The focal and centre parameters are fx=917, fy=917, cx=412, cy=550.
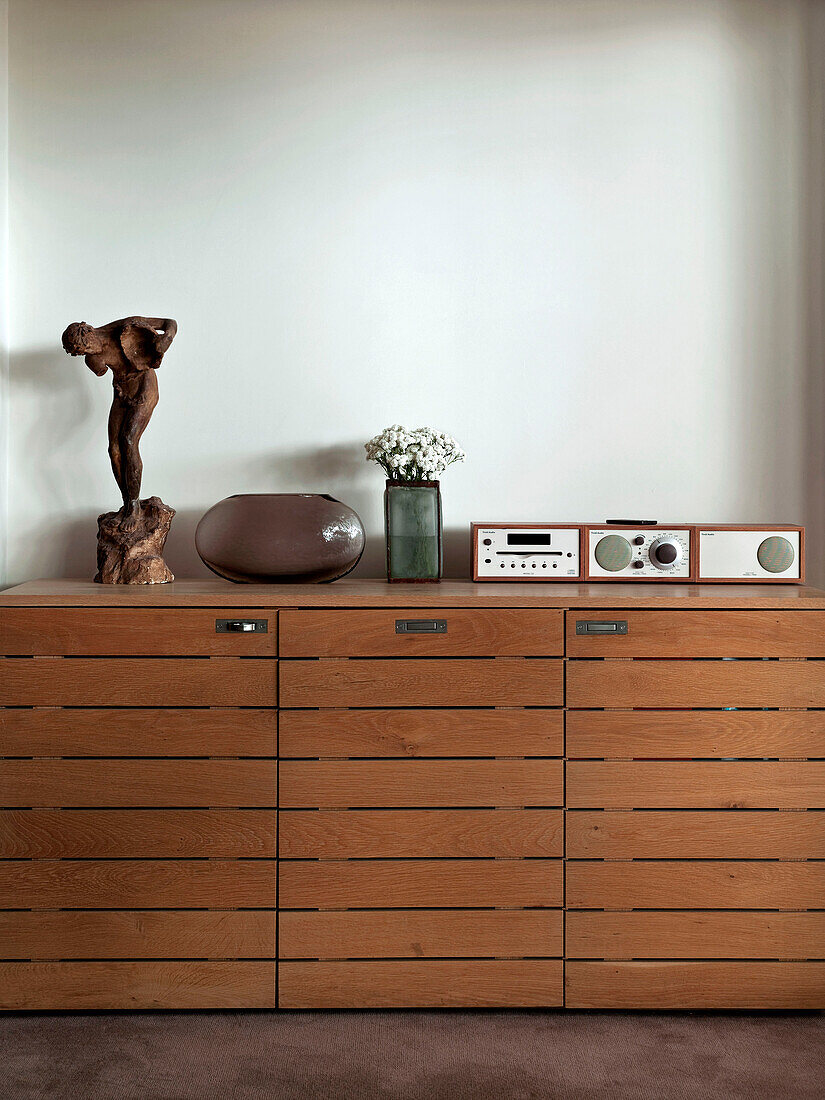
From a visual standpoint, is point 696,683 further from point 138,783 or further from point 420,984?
point 138,783

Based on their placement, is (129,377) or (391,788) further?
(129,377)

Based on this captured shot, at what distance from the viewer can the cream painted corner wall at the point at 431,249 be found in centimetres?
245

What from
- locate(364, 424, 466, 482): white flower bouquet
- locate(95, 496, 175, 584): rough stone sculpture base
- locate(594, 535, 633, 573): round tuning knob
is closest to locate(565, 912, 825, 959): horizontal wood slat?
locate(594, 535, 633, 573): round tuning knob

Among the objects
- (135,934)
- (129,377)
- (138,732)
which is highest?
(129,377)

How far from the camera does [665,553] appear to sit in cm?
220

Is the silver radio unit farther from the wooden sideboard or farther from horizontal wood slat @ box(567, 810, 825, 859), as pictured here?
horizontal wood slat @ box(567, 810, 825, 859)

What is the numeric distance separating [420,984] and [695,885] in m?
0.64

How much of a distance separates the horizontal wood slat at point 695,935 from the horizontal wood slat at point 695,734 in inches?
14.0

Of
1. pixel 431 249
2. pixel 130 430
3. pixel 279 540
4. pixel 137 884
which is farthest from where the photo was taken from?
pixel 431 249

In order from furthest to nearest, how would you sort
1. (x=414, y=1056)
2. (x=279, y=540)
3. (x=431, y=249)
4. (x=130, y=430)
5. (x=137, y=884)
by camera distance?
(x=431, y=249) < (x=130, y=430) < (x=279, y=540) < (x=137, y=884) < (x=414, y=1056)

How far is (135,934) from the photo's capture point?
1988 millimetres

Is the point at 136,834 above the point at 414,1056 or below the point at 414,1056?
above

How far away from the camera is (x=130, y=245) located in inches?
96.3

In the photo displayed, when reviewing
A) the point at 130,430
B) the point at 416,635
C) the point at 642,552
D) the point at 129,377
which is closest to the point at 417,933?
the point at 416,635
